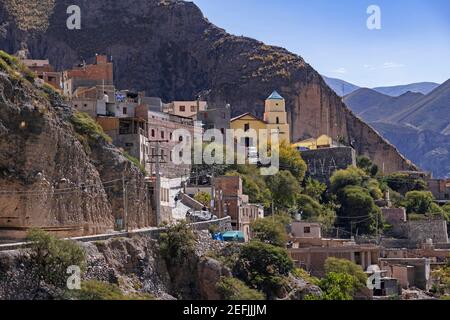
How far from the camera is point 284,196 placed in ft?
222

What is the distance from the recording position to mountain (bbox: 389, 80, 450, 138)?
155 meters

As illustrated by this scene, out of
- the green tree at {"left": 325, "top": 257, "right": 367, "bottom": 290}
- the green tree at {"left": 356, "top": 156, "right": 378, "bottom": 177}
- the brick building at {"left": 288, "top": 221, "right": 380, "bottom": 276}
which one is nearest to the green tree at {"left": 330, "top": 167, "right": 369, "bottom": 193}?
the green tree at {"left": 356, "top": 156, "right": 378, "bottom": 177}

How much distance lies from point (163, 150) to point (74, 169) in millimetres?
18716

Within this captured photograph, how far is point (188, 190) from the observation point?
59219 mm

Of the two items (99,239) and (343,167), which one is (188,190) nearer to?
(99,239)

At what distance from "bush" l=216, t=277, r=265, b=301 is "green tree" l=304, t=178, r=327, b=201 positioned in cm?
2871

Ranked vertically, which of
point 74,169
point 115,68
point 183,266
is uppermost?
point 115,68

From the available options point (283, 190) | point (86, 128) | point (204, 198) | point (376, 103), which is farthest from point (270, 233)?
point (376, 103)

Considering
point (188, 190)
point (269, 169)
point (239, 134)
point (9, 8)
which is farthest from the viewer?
point (9, 8)

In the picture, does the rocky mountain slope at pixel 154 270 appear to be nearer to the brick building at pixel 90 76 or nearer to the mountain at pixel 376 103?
the brick building at pixel 90 76

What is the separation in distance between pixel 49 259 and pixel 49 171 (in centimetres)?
643

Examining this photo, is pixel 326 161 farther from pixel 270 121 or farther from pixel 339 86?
pixel 339 86

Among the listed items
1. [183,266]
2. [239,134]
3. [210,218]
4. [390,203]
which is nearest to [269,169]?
[239,134]

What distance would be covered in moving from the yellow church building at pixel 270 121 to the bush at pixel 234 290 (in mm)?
34295
